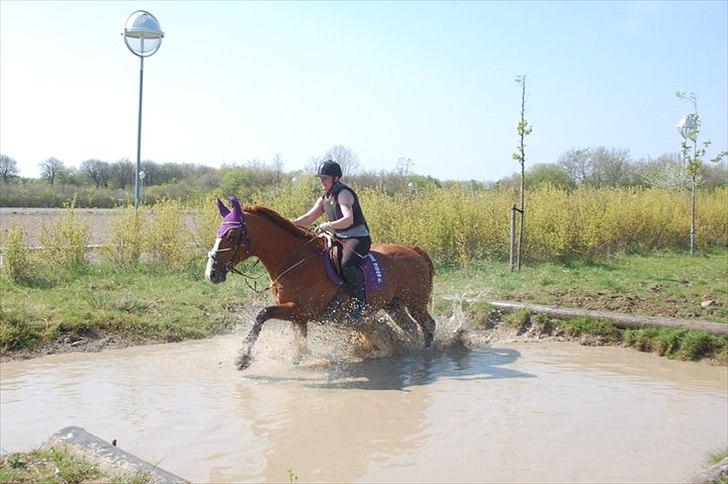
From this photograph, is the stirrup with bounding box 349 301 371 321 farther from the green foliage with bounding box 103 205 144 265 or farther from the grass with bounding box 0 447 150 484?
the green foliage with bounding box 103 205 144 265

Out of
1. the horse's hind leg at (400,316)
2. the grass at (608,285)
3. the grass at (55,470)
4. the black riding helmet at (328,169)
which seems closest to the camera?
the grass at (55,470)

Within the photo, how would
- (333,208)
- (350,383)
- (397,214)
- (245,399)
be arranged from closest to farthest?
(245,399), (350,383), (333,208), (397,214)

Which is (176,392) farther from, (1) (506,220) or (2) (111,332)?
(1) (506,220)

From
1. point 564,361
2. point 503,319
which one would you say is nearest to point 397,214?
point 503,319

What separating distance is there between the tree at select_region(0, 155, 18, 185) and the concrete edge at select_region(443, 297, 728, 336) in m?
37.9

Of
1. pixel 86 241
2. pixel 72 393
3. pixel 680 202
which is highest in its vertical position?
pixel 680 202

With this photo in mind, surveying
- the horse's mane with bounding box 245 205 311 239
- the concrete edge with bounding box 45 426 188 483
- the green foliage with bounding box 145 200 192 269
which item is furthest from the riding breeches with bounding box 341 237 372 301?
the green foliage with bounding box 145 200 192 269

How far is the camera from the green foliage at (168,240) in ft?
47.0

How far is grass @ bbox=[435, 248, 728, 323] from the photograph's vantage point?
10984 millimetres

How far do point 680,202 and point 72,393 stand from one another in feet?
70.4

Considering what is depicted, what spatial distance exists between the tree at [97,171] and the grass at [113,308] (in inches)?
1562

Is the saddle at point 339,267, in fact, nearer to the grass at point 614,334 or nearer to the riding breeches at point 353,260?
the riding breeches at point 353,260

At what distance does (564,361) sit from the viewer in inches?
349

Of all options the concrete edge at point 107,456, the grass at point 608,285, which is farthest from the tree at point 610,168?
the concrete edge at point 107,456
